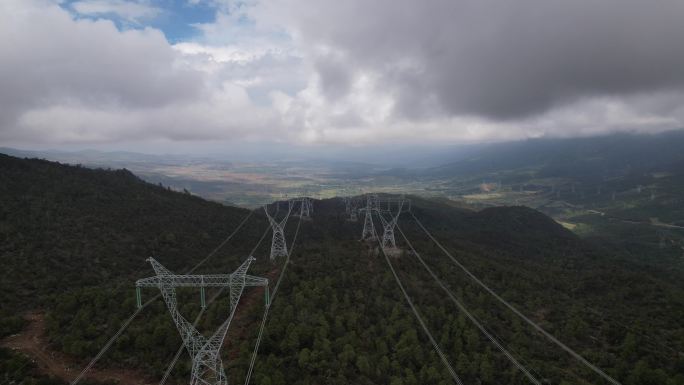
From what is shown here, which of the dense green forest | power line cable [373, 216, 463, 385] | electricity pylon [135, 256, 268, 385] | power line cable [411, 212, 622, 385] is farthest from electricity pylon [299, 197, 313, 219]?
electricity pylon [135, 256, 268, 385]

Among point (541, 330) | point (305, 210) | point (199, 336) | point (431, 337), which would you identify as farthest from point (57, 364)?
point (305, 210)

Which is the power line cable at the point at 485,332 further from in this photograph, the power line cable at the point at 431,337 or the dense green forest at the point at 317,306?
the power line cable at the point at 431,337

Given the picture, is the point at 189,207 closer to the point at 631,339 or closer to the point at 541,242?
the point at 631,339

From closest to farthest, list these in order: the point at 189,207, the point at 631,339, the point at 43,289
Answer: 1. the point at 631,339
2. the point at 43,289
3. the point at 189,207

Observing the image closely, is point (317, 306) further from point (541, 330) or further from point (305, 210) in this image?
point (305, 210)

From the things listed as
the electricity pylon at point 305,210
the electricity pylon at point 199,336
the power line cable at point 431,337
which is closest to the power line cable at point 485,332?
the power line cable at point 431,337

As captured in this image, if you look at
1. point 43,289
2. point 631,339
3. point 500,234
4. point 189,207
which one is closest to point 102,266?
point 43,289
